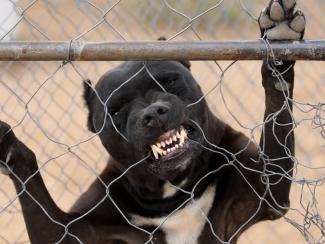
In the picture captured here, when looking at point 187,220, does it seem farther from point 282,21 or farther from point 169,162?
point 282,21

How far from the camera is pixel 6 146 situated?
286cm

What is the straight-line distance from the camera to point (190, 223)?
11.0 ft

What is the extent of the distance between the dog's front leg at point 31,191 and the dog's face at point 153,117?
32 cm

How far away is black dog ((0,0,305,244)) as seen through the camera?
2719mm

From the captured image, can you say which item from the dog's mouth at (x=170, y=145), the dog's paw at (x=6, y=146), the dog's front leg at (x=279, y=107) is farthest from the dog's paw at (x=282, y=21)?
the dog's paw at (x=6, y=146)

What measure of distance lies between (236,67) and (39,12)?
113 inches

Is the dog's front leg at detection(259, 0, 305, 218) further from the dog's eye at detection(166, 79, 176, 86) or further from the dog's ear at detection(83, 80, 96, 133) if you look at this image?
the dog's ear at detection(83, 80, 96, 133)

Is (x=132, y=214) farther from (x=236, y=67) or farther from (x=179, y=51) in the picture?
(x=236, y=67)

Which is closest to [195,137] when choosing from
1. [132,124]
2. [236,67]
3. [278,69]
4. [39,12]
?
[132,124]

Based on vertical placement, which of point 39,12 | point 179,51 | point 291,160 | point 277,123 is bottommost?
point 39,12

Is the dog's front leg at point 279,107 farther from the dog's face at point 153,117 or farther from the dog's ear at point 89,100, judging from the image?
the dog's ear at point 89,100

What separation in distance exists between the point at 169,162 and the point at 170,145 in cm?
7

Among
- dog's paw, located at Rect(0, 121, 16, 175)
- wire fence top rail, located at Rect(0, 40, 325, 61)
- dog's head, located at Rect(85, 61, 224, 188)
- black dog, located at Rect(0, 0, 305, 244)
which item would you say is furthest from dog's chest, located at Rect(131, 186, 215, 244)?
wire fence top rail, located at Rect(0, 40, 325, 61)

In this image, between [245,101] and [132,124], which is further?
[245,101]
